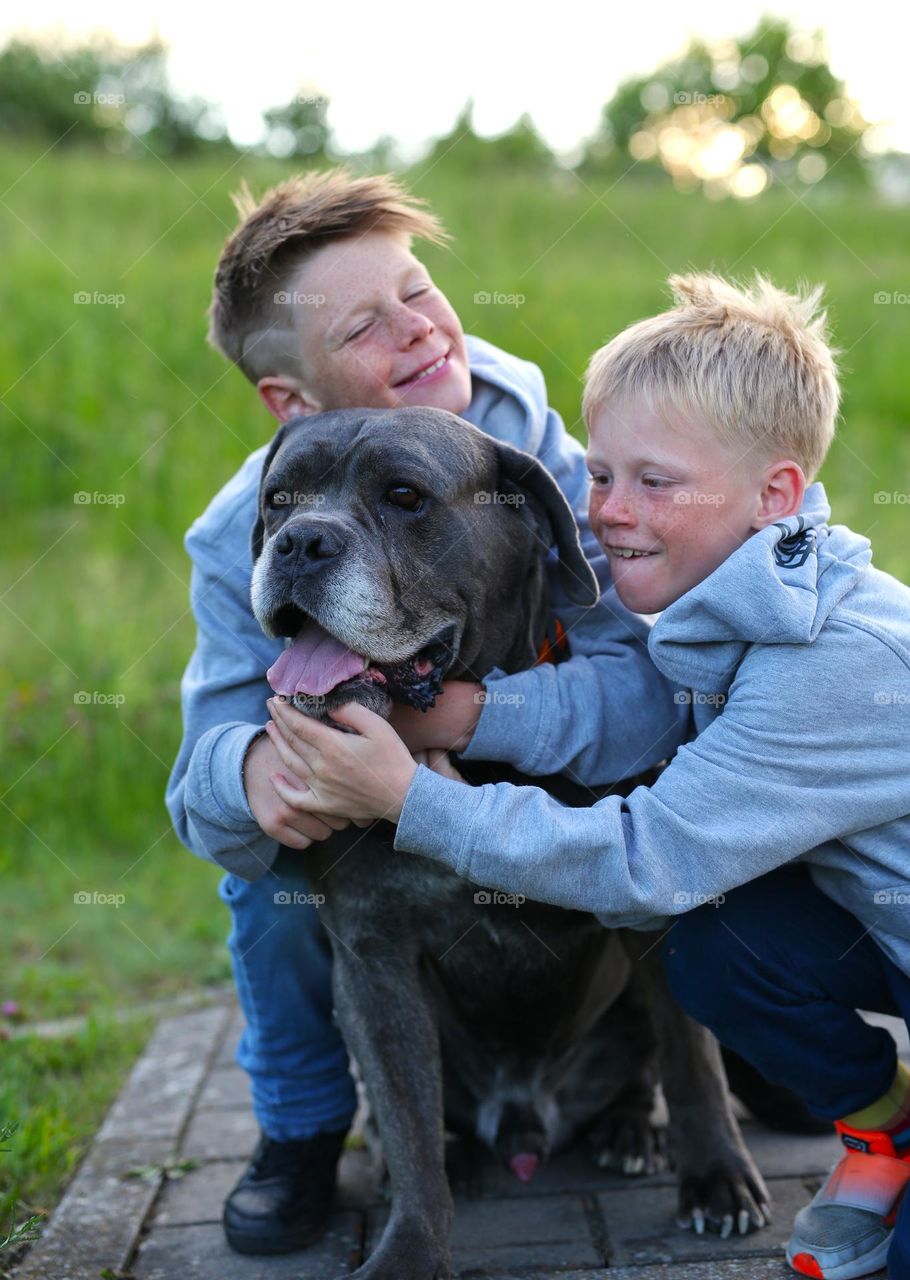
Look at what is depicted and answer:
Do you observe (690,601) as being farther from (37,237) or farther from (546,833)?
(37,237)

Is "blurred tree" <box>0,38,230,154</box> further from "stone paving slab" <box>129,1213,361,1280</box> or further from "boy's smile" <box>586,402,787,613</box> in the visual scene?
"stone paving slab" <box>129,1213,361,1280</box>

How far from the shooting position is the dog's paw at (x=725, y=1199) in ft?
8.85

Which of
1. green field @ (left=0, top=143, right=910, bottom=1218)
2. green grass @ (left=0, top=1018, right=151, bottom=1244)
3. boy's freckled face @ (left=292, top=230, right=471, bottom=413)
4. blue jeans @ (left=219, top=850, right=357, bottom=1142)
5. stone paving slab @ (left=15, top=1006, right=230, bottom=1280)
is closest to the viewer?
stone paving slab @ (left=15, top=1006, right=230, bottom=1280)

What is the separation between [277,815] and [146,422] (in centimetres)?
697

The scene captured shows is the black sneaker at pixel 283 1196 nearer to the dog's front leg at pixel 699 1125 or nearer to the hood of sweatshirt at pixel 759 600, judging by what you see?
the dog's front leg at pixel 699 1125

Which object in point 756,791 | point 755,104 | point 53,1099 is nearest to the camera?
point 756,791

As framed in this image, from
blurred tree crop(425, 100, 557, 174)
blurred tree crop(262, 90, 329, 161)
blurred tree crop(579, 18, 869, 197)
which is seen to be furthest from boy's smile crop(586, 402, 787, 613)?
blurred tree crop(579, 18, 869, 197)

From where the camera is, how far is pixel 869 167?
39781 mm

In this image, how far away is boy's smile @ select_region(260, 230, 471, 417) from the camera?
322 cm

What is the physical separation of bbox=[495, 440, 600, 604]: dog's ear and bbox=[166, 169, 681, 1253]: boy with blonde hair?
0.41ft

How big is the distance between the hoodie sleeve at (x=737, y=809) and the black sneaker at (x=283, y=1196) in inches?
40.6

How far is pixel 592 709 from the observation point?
2.74 meters

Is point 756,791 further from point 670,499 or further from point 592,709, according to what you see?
point 670,499

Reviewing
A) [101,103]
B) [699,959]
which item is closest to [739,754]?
[699,959]
